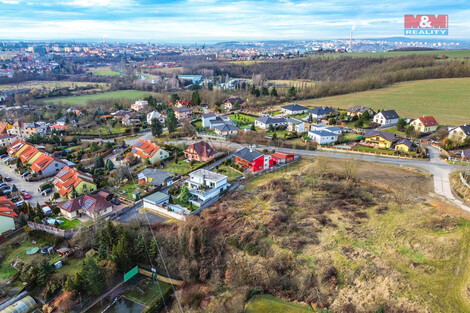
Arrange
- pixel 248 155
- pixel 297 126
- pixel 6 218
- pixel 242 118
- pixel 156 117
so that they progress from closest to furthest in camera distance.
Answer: pixel 6 218 → pixel 248 155 → pixel 297 126 → pixel 156 117 → pixel 242 118

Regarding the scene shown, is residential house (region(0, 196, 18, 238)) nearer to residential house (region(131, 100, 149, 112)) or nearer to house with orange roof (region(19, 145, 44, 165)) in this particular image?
house with orange roof (region(19, 145, 44, 165))

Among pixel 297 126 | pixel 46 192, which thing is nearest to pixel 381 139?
pixel 297 126

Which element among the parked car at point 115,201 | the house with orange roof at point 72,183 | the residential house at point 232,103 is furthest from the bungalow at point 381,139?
the house with orange roof at point 72,183

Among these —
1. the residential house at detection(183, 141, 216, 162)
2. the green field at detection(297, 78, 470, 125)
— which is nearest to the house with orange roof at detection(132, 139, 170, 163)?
the residential house at detection(183, 141, 216, 162)

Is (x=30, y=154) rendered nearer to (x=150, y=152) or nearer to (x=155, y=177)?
(x=150, y=152)

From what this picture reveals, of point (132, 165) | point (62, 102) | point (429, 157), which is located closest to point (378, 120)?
point (429, 157)

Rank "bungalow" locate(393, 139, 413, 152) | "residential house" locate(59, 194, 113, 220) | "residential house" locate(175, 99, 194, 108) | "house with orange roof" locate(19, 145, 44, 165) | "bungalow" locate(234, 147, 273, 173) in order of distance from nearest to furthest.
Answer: "residential house" locate(59, 194, 113, 220)
"bungalow" locate(234, 147, 273, 173)
"house with orange roof" locate(19, 145, 44, 165)
"bungalow" locate(393, 139, 413, 152)
"residential house" locate(175, 99, 194, 108)
